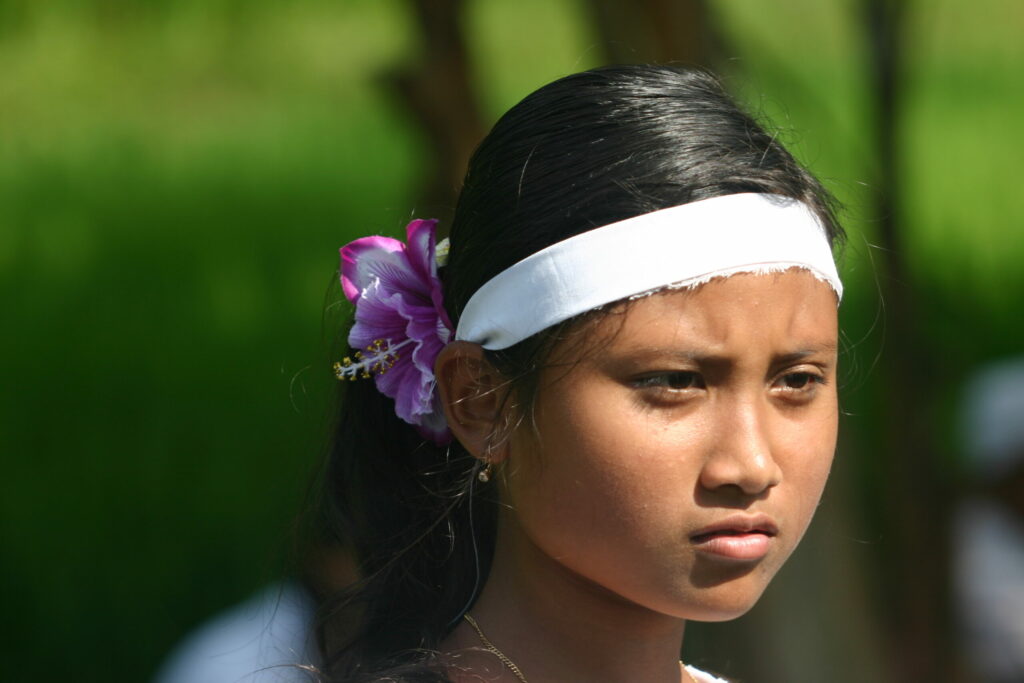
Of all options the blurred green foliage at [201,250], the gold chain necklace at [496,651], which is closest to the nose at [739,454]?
the gold chain necklace at [496,651]

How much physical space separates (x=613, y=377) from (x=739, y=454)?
0.60ft

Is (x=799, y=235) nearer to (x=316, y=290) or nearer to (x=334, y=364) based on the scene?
(x=334, y=364)

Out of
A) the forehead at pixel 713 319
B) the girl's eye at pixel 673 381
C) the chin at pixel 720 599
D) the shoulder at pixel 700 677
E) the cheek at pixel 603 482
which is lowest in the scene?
the shoulder at pixel 700 677

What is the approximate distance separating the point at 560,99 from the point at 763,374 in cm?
47

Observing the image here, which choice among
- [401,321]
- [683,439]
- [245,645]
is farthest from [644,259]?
[245,645]

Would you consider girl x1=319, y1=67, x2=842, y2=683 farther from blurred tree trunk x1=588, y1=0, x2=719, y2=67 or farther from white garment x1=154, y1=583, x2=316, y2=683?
blurred tree trunk x1=588, y1=0, x2=719, y2=67

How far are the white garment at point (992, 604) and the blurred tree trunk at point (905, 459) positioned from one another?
0.51 meters

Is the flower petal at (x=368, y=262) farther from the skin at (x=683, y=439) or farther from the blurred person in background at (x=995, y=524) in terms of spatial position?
the blurred person in background at (x=995, y=524)

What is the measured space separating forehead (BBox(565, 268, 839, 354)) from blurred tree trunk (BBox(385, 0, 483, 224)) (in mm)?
2402

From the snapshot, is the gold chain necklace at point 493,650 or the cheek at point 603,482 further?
the gold chain necklace at point 493,650

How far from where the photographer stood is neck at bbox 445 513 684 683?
1.94 meters

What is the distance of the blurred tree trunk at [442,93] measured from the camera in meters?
4.21

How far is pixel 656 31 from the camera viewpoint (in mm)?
4004

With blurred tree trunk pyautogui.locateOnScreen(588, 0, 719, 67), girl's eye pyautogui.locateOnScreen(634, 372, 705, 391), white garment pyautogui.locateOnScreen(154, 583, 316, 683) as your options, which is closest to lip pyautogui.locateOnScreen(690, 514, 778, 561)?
girl's eye pyautogui.locateOnScreen(634, 372, 705, 391)
